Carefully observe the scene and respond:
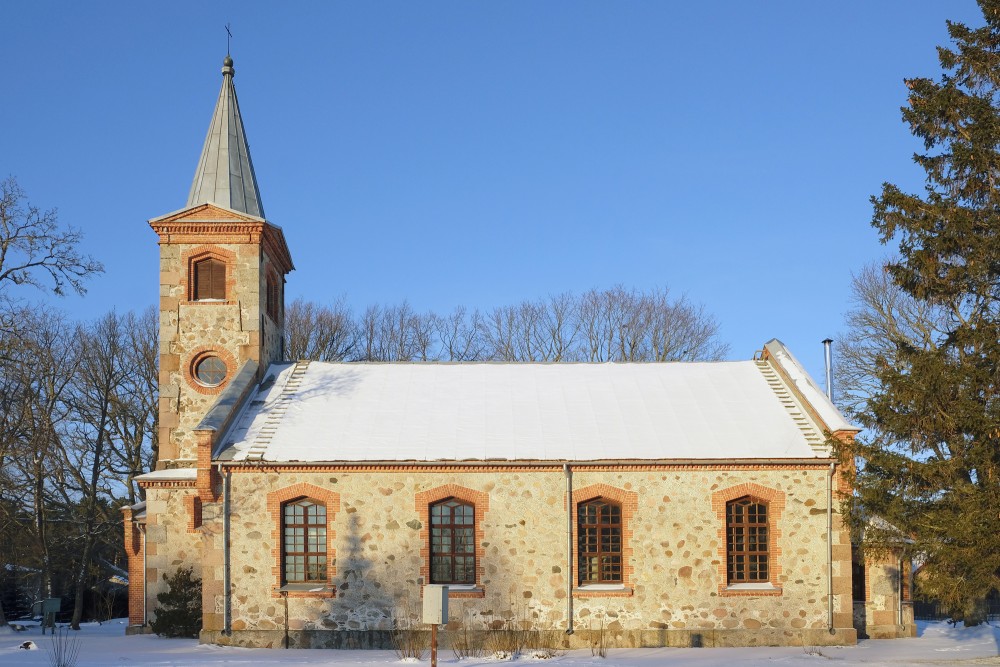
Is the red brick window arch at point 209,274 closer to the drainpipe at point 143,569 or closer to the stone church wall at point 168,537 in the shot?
the stone church wall at point 168,537

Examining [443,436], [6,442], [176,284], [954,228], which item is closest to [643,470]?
[443,436]

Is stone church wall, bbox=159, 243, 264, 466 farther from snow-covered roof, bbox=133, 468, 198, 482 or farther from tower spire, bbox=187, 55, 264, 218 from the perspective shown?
tower spire, bbox=187, 55, 264, 218

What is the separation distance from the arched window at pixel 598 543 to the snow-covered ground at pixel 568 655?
173 cm

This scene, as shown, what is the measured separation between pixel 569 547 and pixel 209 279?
12.1 metres

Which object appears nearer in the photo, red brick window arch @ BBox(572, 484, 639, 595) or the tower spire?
red brick window arch @ BBox(572, 484, 639, 595)

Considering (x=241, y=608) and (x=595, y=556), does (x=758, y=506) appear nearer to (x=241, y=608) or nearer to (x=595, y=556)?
(x=595, y=556)

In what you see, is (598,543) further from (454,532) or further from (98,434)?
(98,434)

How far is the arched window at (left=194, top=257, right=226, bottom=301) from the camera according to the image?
1038 inches

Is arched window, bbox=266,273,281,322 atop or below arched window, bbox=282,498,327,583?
atop

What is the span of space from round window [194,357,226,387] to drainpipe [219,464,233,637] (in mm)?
4769

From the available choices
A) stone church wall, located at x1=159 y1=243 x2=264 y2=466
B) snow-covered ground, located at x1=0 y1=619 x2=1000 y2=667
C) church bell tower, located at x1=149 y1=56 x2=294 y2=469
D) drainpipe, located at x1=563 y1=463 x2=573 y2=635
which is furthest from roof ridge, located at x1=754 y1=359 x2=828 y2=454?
stone church wall, located at x1=159 y1=243 x2=264 y2=466

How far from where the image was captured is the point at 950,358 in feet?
57.8

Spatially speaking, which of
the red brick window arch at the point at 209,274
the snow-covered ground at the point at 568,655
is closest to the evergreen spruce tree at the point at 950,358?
the snow-covered ground at the point at 568,655

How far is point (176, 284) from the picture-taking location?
85.8 ft
